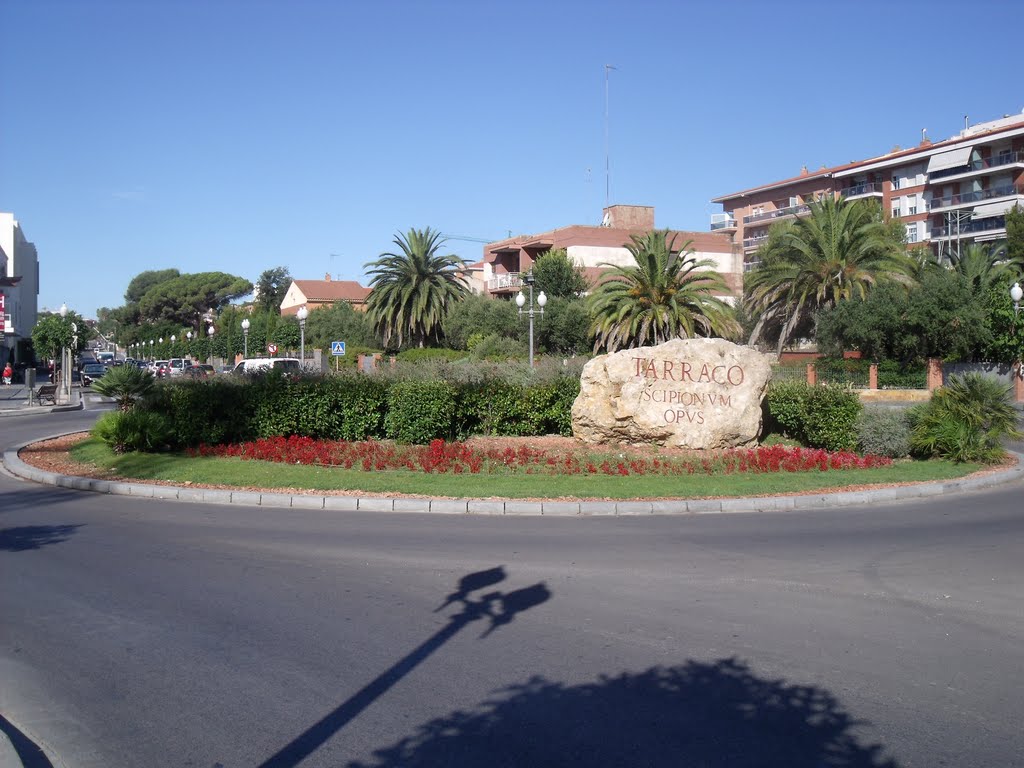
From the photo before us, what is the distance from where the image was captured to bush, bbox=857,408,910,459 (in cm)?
1656

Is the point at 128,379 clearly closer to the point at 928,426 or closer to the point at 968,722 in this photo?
the point at 928,426

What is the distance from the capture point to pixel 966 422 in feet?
53.5

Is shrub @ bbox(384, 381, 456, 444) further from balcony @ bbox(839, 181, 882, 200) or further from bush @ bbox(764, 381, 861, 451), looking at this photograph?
balcony @ bbox(839, 181, 882, 200)

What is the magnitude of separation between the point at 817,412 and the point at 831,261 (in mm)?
28312

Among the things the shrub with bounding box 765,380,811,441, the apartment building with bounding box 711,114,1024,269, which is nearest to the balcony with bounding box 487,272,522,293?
the apartment building with bounding box 711,114,1024,269

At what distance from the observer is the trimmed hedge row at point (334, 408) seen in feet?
56.6

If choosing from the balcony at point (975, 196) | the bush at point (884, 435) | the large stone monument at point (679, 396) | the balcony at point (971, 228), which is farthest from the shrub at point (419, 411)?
the balcony at point (975, 196)

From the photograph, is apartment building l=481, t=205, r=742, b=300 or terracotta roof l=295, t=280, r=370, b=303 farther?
terracotta roof l=295, t=280, r=370, b=303

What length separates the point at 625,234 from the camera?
6906cm

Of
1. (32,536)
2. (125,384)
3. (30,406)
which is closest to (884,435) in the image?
(32,536)

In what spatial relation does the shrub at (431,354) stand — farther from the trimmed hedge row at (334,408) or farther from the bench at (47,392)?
the trimmed hedge row at (334,408)

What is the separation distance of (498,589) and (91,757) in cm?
379

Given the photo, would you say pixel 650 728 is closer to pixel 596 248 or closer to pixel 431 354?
pixel 431 354

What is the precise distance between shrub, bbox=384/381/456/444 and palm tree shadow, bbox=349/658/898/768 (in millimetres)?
12051
